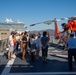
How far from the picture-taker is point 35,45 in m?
15.3

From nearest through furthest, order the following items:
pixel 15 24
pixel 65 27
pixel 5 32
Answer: pixel 65 27 < pixel 5 32 < pixel 15 24

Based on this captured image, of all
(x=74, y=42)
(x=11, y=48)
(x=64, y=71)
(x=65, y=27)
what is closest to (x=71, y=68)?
(x=64, y=71)

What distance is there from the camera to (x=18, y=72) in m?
11.4

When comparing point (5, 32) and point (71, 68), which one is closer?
point (71, 68)

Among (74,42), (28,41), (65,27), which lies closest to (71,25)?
(65,27)

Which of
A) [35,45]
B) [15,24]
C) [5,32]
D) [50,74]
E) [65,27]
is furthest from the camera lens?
[15,24]

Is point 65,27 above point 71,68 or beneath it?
above

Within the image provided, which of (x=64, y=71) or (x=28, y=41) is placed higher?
(x=28, y=41)

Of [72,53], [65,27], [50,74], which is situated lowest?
[50,74]

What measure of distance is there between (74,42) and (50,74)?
6.73 feet

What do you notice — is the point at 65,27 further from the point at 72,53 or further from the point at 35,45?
the point at 72,53

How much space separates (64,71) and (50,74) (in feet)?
2.97

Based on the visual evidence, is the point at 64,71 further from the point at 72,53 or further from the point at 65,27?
the point at 65,27

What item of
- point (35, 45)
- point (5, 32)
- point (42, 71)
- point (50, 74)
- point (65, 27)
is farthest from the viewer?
point (5, 32)
